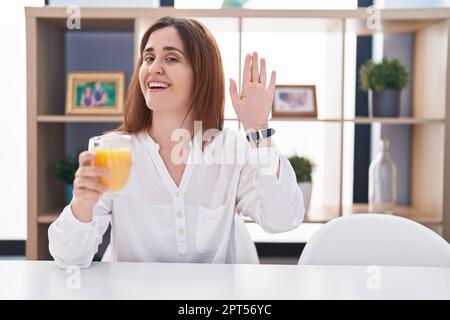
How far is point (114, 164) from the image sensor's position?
1.25 m

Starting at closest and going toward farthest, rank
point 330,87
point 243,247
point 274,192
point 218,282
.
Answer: point 218,282 < point 274,192 < point 243,247 < point 330,87

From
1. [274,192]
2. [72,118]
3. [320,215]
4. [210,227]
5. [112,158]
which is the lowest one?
[320,215]

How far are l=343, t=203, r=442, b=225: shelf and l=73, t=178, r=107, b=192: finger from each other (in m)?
1.61

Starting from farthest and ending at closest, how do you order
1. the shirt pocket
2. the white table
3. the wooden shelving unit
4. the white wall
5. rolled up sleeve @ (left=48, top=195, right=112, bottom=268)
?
the white wall
the wooden shelving unit
the shirt pocket
rolled up sleeve @ (left=48, top=195, right=112, bottom=268)
the white table

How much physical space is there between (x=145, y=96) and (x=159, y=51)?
5.7 inches

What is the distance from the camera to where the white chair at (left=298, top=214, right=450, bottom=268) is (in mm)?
1594

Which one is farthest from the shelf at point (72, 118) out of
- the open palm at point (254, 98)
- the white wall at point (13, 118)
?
the open palm at point (254, 98)

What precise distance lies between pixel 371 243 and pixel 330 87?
1.28 metres

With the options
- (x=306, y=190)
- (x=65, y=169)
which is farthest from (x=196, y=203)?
(x=65, y=169)

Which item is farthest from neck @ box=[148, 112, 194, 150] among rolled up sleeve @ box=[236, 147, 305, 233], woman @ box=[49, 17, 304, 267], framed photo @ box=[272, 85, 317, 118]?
framed photo @ box=[272, 85, 317, 118]

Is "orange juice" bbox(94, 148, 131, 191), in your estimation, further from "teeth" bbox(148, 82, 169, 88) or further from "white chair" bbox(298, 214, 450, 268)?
"white chair" bbox(298, 214, 450, 268)

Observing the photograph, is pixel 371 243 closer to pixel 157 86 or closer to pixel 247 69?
pixel 247 69

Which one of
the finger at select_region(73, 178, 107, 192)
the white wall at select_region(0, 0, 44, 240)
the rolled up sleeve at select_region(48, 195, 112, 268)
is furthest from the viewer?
the white wall at select_region(0, 0, 44, 240)

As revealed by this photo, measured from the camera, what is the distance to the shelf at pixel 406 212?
2477 mm
